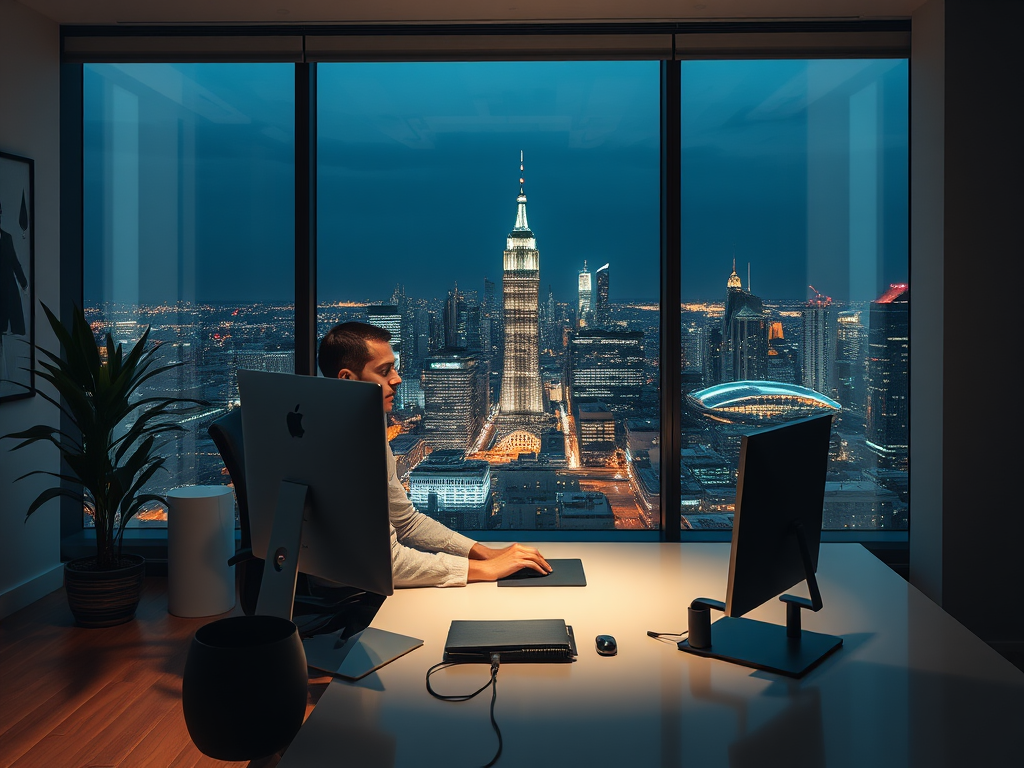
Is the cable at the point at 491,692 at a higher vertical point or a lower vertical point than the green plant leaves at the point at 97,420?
lower

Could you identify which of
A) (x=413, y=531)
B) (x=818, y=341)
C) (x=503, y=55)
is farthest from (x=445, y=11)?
(x=413, y=531)

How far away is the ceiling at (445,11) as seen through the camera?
3.64m

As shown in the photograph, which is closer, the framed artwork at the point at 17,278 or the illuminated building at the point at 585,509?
the framed artwork at the point at 17,278

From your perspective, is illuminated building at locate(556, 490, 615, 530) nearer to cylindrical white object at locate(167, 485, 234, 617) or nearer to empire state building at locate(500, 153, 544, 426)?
empire state building at locate(500, 153, 544, 426)

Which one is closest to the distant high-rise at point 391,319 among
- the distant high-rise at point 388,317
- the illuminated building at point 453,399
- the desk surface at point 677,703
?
the distant high-rise at point 388,317

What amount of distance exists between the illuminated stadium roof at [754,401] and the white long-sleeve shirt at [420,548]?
220 cm

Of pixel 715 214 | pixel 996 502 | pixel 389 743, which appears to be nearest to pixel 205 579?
pixel 389 743

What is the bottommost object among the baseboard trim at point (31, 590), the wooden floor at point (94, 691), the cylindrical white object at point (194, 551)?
the wooden floor at point (94, 691)

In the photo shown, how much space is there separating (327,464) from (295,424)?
4.9 inches

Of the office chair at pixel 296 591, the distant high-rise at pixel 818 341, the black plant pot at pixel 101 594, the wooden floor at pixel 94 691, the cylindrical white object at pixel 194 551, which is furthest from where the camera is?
the distant high-rise at pixel 818 341

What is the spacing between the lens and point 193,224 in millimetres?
4270

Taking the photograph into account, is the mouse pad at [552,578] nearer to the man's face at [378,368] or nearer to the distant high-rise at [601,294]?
the man's face at [378,368]

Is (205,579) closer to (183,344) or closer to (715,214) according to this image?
(183,344)

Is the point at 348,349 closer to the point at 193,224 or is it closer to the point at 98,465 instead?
the point at 98,465
